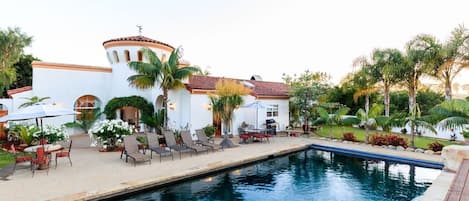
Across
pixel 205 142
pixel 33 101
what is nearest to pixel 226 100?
pixel 205 142

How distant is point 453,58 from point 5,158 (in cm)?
2807

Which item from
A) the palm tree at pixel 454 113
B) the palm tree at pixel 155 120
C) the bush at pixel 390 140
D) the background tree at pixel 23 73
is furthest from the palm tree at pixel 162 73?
the background tree at pixel 23 73

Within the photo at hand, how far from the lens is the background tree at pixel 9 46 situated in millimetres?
21562

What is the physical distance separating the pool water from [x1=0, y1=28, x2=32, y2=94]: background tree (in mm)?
22238

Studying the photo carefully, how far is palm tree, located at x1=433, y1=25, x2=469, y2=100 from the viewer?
18.7m

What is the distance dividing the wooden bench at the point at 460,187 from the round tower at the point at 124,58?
1853 cm

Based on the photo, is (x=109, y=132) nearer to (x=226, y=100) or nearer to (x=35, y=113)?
(x=35, y=113)

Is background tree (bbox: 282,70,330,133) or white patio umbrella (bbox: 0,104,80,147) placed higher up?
background tree (bbox: 282,70,330,133)

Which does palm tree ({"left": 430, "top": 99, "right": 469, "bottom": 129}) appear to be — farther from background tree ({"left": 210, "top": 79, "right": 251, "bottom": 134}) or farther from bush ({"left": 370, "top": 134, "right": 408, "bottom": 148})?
background tree ({"left": 210, "top": 79, "right": 251, "bottom": 134})

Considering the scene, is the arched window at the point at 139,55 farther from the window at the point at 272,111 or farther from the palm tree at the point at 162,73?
the window at the point at 272,111

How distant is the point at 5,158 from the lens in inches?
459

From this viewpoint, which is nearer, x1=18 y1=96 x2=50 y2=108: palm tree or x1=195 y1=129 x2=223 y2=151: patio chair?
x1=195 y1=129 x2=223 y2=151: patio chair

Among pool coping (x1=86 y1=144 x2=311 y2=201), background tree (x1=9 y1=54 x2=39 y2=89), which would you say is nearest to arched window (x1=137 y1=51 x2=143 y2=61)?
pool coping (x1=86 y1=144 x2=311 y2=201)

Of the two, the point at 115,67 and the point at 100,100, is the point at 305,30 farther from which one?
the point at 100,100
